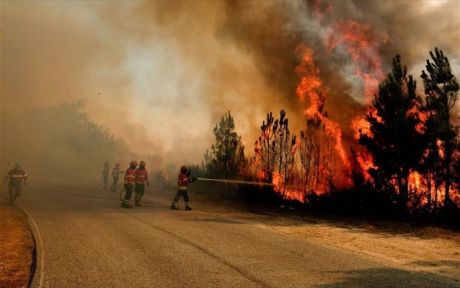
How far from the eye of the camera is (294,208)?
19703 millimetres

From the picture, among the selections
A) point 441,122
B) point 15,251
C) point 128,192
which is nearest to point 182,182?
point 128,192

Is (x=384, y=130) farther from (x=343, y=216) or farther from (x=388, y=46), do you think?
(x=388, y=46)

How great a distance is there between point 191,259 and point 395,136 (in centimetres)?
1229

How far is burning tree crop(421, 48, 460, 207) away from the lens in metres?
16.0

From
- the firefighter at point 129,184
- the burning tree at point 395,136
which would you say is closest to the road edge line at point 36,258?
the firefighter at point 129,184

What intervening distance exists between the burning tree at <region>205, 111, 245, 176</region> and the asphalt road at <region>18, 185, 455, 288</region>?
53.8 feet

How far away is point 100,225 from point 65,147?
64524 millimetres

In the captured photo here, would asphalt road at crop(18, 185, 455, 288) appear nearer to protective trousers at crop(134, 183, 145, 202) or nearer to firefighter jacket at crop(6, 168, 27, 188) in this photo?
protective trousers at crop(134, 183, 145, 202)

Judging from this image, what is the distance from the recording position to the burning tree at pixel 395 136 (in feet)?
54.1

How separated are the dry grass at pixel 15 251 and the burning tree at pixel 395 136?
1407 cm

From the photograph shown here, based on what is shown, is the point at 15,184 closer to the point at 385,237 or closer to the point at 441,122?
the point at 385,237

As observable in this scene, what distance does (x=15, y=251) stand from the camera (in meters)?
8.86

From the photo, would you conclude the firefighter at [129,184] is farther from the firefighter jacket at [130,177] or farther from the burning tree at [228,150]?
the burning tree at [228,150]

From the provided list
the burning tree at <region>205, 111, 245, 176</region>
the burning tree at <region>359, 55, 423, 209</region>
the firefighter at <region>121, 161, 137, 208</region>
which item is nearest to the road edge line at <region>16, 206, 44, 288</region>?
the firefighter at <region>121, 161, 137, 208</region>
